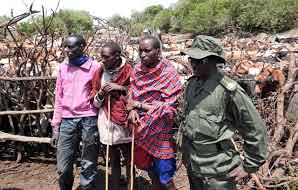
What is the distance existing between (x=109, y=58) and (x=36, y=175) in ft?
8.35

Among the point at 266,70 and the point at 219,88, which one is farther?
the point at 266,70

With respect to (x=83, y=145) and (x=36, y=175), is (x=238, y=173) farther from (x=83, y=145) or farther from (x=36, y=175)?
(x=36, y=175)

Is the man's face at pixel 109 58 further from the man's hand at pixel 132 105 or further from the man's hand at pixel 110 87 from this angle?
the man's hand at pixel 132 105

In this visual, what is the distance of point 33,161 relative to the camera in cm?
577

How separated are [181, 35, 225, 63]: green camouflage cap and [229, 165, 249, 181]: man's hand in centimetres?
71

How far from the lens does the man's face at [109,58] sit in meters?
3.52

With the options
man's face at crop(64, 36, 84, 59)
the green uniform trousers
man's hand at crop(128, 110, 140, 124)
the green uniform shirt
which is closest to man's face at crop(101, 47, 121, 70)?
man's face at crop(64, 36, 84, 59)

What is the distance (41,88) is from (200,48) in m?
3.45

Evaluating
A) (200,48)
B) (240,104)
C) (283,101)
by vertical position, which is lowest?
(283,101)

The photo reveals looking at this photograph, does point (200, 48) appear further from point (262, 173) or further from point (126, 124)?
point (262, 173)

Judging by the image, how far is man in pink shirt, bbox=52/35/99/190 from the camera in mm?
3842

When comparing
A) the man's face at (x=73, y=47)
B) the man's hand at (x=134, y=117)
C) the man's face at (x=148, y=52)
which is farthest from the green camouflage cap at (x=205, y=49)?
the man's face at (x=73, y=47)

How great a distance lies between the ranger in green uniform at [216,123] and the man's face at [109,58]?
3.14 feet

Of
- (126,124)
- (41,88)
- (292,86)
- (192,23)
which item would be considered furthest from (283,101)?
(192,23)
